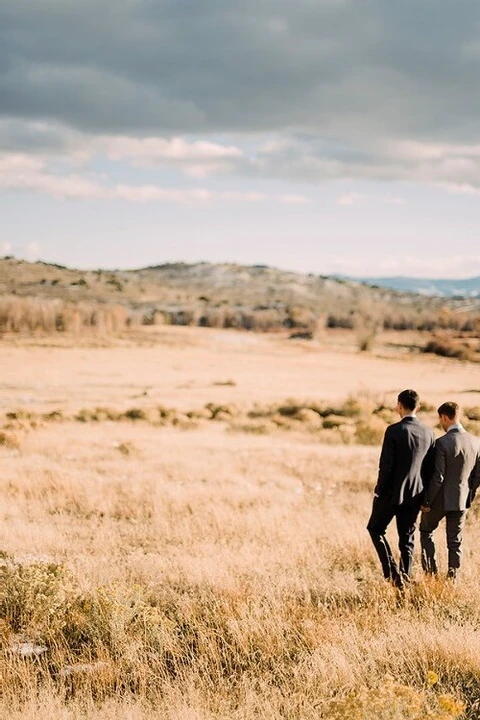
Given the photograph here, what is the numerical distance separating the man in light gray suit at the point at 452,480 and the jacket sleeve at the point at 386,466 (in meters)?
0.50

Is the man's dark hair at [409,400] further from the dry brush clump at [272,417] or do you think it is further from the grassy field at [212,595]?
the dry brush clump at [272,417]

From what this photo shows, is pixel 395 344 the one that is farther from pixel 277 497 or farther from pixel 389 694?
pixel 389 694

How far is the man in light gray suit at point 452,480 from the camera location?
6.63 metres

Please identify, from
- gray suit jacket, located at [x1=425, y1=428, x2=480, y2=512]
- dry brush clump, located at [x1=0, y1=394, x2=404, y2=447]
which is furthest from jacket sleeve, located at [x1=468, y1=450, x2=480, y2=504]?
dry brush clump, located at [x1=0, y1=394, x2=404, y2=447]

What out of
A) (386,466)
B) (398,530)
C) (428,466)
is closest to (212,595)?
(398,530)

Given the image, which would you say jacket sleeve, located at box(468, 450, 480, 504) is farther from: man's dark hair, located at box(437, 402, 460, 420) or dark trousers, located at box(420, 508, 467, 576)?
man's dark hair, located at box(437, 402, 460, 420)

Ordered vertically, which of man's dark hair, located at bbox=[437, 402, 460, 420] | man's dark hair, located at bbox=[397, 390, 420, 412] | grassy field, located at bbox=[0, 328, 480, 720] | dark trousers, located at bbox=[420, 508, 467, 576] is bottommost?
grassy field, located at bbox=[0, 328, 480, 720]

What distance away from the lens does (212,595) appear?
21.0ft

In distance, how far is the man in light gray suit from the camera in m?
6.63

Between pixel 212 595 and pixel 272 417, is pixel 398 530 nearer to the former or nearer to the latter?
pixel 212 595

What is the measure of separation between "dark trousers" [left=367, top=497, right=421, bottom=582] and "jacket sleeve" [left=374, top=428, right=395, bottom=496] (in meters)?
0.13

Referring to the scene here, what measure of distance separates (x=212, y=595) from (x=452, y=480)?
2.66 m

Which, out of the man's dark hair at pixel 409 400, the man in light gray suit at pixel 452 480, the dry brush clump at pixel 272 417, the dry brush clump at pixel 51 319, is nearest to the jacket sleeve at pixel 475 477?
the man in light gray suit at pixel 452 480

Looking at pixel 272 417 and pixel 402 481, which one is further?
pixel 272 417
